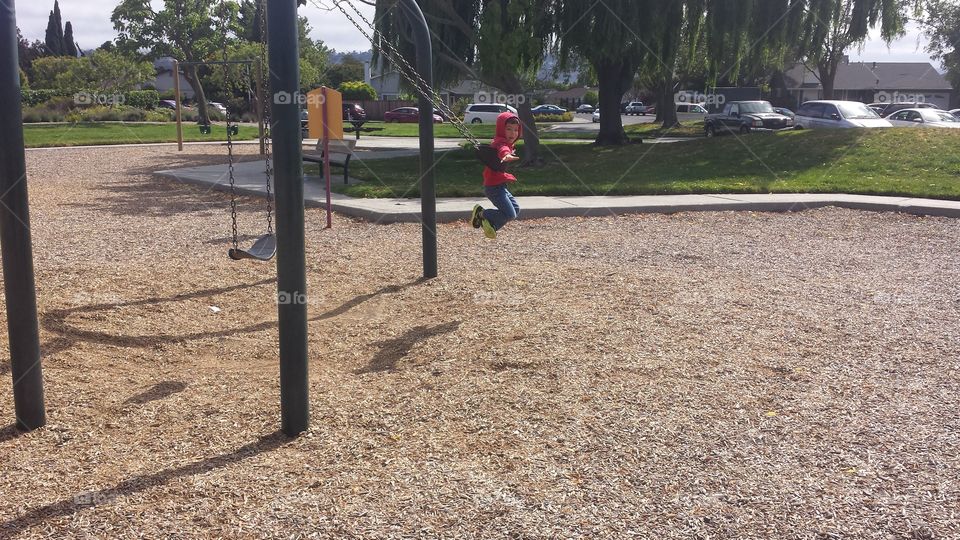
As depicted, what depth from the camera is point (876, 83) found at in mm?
69562

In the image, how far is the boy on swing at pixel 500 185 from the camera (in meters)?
6.41

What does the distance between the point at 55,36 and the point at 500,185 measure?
86.4 m

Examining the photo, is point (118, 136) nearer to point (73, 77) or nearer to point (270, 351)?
point (73, 77)

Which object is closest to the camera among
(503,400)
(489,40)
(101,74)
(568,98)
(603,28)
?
(503,400)

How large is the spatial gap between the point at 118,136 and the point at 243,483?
30.7 metres

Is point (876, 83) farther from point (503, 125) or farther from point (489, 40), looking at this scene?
point (503, 125)

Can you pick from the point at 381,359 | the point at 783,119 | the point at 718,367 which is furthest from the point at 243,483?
the point at 783,119

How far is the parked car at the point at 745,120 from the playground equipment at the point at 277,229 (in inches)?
1070

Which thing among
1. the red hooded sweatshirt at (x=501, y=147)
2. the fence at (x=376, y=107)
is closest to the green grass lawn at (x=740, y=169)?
the red hooded sweatshirt at (x=501, y=147)

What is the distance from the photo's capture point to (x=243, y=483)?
134 inches

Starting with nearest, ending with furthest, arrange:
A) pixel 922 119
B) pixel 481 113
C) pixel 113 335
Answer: pixel 113 335 → pixel 922 119 → pixel 481 113

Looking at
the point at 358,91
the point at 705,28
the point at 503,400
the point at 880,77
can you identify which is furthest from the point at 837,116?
the point at 880,77

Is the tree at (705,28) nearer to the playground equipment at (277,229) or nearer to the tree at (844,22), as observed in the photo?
the tree at (844,22)

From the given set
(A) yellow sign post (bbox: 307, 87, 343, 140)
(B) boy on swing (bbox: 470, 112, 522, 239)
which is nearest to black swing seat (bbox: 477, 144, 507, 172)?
(B) boy on swing (bbox: 470, 112, 522, 239)
